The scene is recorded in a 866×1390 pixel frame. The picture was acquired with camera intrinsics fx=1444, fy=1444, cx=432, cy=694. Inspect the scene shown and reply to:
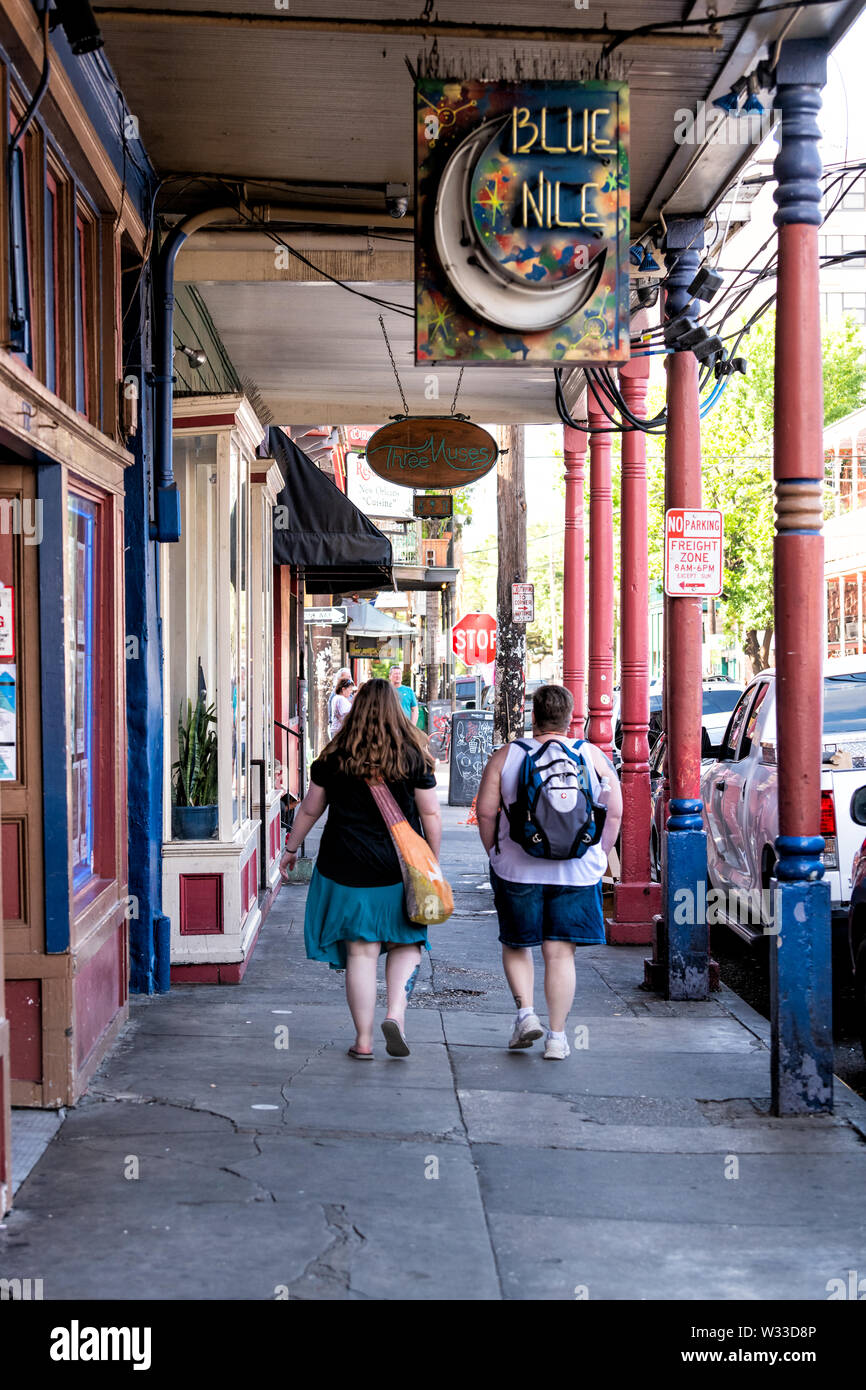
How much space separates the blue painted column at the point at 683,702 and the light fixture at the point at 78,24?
435cm

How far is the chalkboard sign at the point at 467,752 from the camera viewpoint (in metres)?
22.4

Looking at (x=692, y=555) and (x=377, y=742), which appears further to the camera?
(x=692, y=555)

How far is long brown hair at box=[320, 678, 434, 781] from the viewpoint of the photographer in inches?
270

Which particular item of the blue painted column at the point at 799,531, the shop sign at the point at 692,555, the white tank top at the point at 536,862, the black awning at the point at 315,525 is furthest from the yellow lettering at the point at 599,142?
the black awning at the point at 315,525

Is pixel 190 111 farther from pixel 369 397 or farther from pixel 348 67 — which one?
pixel 369 397

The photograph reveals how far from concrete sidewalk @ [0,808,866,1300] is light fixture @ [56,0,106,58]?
4.13 m

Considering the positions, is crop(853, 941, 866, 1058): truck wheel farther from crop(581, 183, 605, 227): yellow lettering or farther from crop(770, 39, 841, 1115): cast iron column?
crop(581, 183, 605, 227): yellow lettering

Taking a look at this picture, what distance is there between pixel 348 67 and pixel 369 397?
25.4 ft

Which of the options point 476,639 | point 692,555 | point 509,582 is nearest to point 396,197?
point 692,555

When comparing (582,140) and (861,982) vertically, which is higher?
(582,140)

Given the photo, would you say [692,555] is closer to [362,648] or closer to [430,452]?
[430,452]

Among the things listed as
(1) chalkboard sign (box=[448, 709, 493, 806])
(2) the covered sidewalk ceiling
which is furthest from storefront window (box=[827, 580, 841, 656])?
(2) the covered sidewalk ceiling

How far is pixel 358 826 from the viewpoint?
6863 mm

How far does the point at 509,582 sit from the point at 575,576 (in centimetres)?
337
